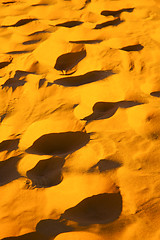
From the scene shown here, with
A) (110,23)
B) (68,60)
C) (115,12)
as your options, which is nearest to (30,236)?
(68,60)

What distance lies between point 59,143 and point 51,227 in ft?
1.91

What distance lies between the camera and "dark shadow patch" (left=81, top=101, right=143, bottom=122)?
2.01m

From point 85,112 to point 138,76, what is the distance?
531 mm

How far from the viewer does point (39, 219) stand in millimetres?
1507

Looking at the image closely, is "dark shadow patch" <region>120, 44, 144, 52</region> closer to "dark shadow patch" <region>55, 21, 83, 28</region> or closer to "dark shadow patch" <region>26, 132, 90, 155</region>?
"dark shadow patch" <region>55, 21, 83, 28</region>

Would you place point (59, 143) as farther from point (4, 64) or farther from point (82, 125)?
point (4, 64)

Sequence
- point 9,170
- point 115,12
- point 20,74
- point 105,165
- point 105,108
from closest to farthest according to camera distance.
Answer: point 105,165 → point 9,170 → point 105,108 → point 20,74 → point 115,12

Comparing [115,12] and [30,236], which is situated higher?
[115,12]

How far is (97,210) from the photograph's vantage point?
1.52 m

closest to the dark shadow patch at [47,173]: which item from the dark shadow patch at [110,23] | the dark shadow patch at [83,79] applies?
the dark shadow patch at [83,79]

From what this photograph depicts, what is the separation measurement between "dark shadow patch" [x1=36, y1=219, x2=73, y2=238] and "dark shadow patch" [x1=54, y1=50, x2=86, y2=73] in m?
1.35

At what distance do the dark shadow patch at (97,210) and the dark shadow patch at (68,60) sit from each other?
4.12ft

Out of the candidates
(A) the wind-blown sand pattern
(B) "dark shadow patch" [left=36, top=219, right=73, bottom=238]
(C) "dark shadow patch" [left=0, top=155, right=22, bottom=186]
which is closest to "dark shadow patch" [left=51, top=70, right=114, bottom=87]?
(A) the wind-blown sand pattern

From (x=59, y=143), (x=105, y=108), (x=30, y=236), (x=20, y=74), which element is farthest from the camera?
(x=20, y=74)
